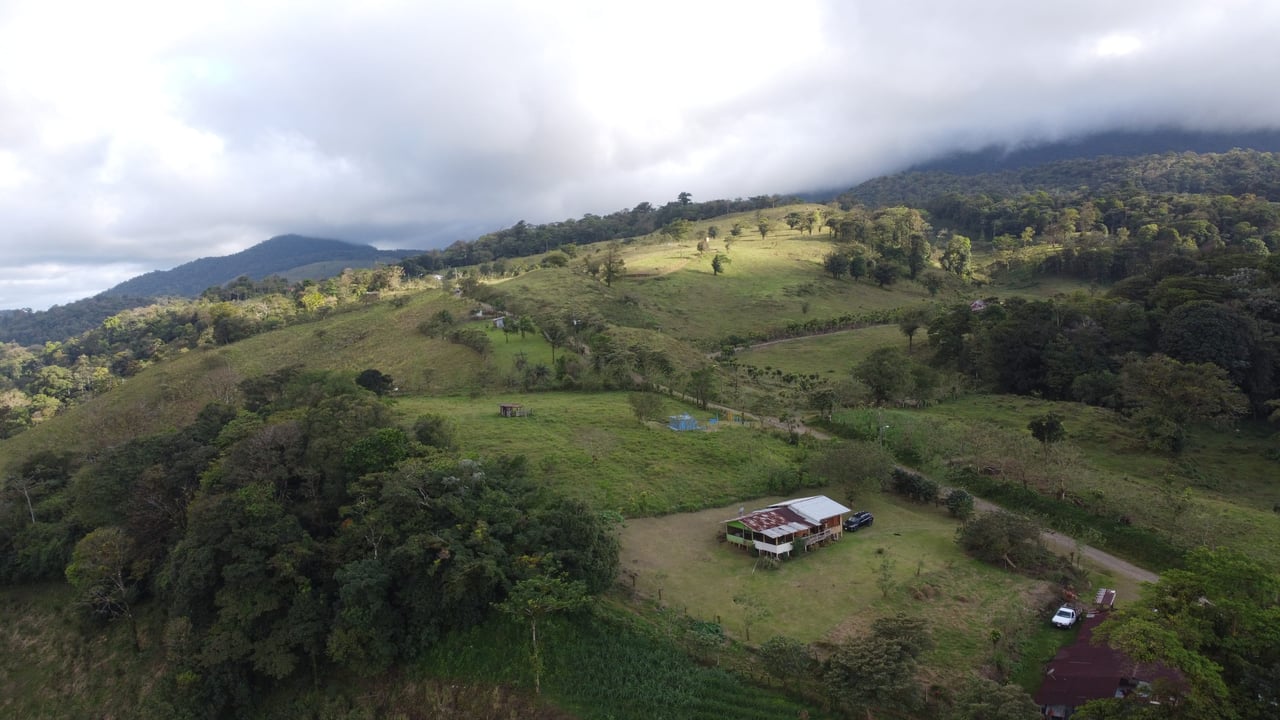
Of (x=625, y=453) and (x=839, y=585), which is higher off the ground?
(x=625, y=453)

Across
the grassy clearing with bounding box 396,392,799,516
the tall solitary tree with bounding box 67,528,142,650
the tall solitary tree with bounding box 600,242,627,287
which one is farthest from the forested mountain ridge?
the tall solitary tree with bounding box 67,528,142,650

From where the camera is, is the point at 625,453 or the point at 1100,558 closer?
the point at 1100,558

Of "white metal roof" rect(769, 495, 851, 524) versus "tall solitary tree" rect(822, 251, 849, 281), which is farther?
"tall solitary tree" rect(822, 251, 849, 281)

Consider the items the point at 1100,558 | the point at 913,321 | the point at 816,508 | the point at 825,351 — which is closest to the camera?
the point at 1100,558

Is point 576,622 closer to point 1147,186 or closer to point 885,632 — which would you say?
point 885,632

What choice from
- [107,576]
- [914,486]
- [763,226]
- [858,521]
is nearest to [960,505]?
[914,486]

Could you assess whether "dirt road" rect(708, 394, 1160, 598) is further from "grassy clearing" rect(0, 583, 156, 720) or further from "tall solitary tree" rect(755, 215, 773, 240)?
"tall solitary tree" rect(755, 215, 773, 240)

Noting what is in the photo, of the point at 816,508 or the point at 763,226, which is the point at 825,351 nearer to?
the point at 816,508
